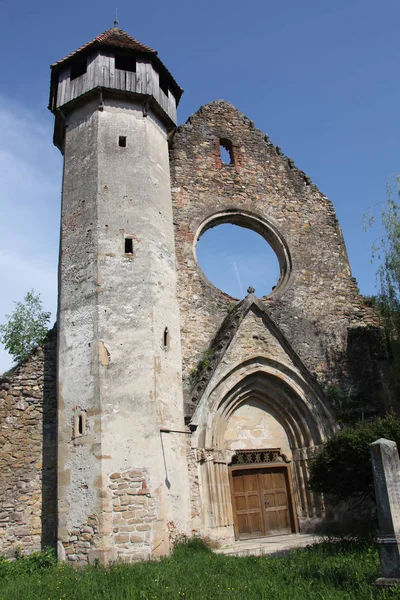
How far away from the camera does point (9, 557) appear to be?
9289mm

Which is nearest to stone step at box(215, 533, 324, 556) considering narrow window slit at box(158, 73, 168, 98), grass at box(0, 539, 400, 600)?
grass at box(0, 539, 400, 600)

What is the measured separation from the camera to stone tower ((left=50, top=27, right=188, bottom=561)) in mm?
8734

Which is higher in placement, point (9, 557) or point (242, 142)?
point (242, 142)

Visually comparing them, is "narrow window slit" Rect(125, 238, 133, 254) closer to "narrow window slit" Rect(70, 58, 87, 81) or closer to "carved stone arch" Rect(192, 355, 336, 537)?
"carved stone arch" Rect(192, 355, 336, 537)

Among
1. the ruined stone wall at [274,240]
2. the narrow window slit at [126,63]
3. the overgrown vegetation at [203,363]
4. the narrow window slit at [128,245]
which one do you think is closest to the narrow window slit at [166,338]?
the overgrown vegetation at [203,363]

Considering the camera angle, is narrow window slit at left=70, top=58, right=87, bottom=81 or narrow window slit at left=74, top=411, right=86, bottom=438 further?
narrow window slit at left=70, top=58, right=87, bottom=81

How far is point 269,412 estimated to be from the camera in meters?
12.4

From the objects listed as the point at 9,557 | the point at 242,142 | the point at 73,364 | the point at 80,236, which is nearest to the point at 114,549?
the point at 9,557

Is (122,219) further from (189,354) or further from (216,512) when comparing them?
(216,512)

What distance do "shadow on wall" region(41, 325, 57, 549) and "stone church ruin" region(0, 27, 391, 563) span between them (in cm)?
3

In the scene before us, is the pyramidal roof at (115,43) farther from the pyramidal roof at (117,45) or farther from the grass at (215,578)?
the grass at (215,578)

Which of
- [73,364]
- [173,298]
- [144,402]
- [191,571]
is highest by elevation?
[173,298]

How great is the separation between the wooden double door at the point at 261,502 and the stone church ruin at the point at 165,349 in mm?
35

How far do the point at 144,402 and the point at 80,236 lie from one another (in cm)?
382
